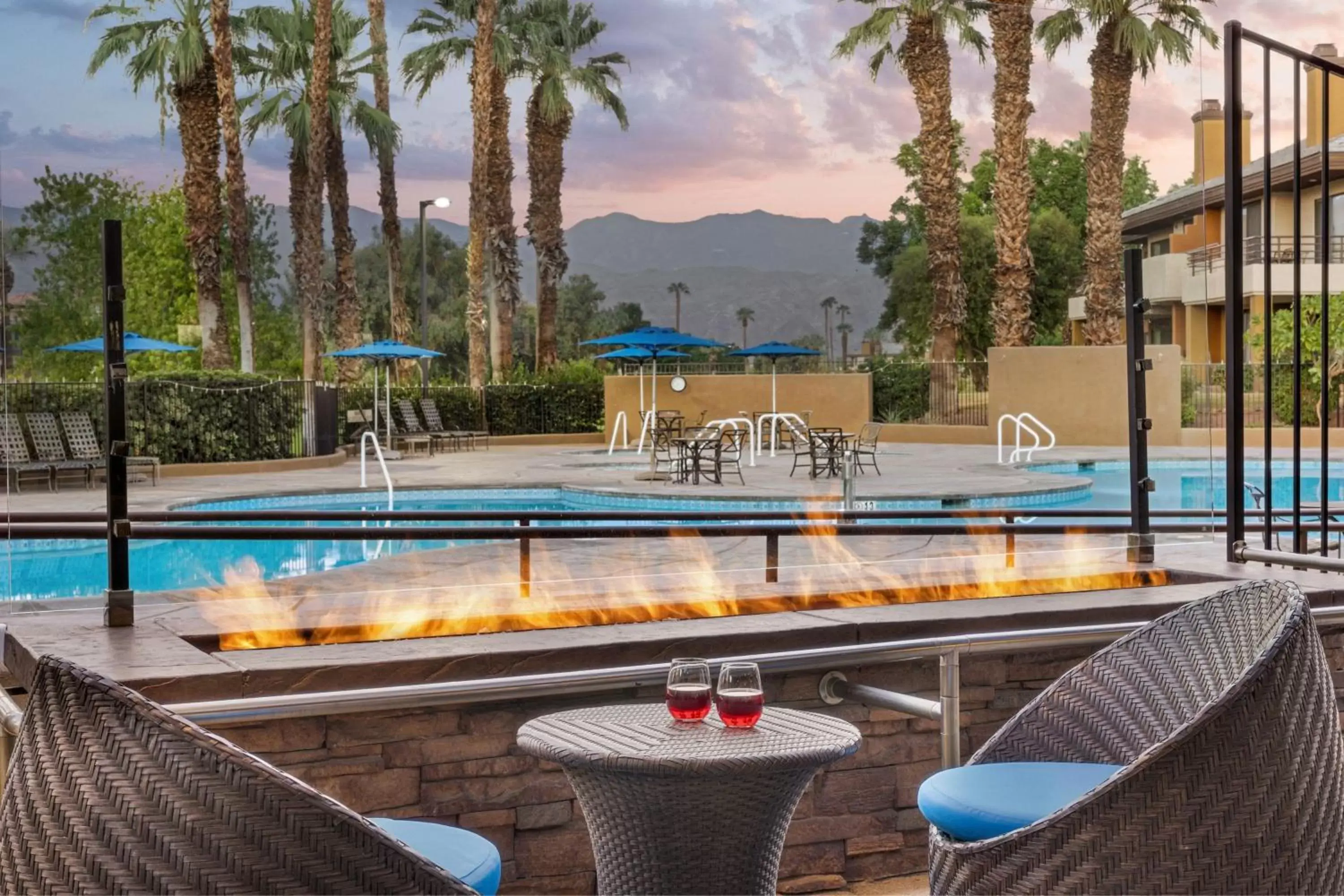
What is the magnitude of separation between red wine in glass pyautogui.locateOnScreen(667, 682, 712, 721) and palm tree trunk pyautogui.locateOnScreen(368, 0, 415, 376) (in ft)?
50.9

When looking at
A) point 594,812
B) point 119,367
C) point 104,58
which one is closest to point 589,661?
point 594,812

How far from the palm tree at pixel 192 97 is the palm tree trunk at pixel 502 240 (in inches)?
273

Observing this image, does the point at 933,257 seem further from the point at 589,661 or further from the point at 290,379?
the point at 589,661

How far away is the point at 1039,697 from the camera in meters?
2.55

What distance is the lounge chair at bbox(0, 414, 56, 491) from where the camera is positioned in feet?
10.7

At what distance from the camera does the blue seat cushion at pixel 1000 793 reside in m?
2.18

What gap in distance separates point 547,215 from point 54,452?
1687 centimetres

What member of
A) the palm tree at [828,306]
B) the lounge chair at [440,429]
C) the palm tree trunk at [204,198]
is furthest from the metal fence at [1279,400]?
the palm tree at [828,306]

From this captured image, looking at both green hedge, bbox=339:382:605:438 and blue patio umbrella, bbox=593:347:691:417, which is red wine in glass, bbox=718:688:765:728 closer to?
blue patio umbrella, bbox=593:347:691:417


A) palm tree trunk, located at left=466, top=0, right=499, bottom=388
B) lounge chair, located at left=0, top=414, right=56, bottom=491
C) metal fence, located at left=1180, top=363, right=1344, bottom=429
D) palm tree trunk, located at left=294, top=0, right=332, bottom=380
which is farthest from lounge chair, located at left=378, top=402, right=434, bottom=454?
metal fence, located at left=1180, top=363, right=1344, bottom=429

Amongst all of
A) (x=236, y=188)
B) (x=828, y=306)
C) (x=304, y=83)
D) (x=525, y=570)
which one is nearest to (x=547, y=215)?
(x=304, y=83)

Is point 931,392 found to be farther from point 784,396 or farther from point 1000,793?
point 1000,793

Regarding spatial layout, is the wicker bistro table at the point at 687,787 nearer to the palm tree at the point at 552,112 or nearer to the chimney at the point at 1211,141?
the chimney at the point at 1211,141

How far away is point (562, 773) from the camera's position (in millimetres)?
2902
